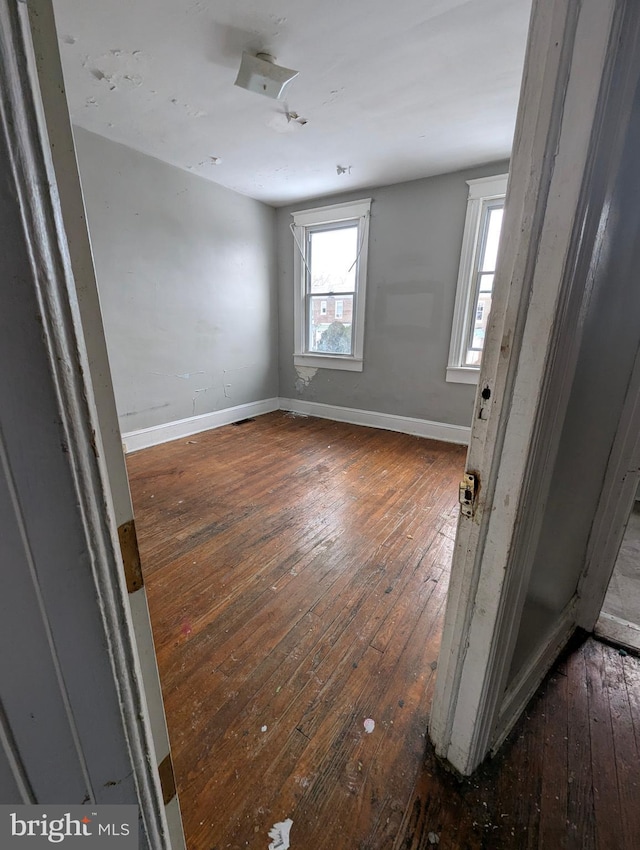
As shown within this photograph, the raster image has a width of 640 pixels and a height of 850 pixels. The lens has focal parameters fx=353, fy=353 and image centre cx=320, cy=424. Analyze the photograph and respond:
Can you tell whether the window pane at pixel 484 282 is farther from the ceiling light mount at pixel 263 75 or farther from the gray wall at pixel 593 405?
the gray wall at pixel 593 405

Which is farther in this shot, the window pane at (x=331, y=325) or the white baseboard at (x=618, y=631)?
the window pane at (x=331, y=325)

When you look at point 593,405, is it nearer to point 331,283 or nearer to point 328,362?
point 328,362

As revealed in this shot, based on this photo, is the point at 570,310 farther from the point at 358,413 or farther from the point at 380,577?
the point at 358,413

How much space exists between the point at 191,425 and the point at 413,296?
8.96 feet

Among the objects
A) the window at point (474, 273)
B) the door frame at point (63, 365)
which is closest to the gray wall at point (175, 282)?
the window at point (474, 273)

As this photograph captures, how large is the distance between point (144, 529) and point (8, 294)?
7.08ft

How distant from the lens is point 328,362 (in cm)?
438

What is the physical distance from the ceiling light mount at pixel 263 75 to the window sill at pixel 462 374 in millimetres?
2600

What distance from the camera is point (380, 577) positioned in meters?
1.78

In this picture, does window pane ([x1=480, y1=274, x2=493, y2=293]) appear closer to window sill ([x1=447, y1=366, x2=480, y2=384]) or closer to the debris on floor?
window sill ([x1=447, y1=366, x2=480, y2=384])

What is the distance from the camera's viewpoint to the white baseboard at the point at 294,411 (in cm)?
351

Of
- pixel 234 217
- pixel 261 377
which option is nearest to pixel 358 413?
pixel 261 377

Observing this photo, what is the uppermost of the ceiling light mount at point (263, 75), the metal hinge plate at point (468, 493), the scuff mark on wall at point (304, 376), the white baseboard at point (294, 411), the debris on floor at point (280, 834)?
the ceiling light mount at point (263, 75)

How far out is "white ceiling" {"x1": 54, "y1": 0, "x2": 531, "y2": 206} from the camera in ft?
5.20
